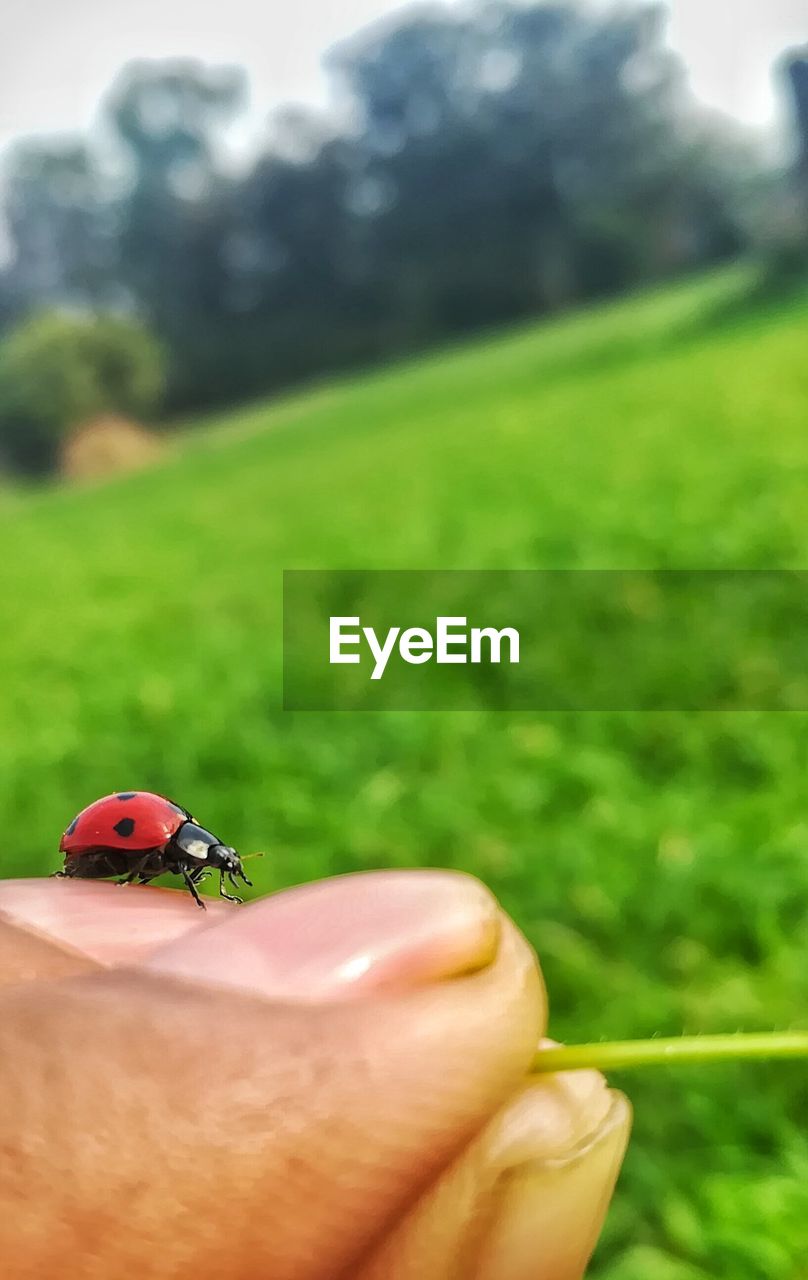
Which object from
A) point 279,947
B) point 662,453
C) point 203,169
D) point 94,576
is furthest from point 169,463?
point 279,947

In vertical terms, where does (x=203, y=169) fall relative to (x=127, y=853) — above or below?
above

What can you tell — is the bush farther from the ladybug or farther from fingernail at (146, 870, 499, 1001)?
fingernail at (146, 870, 499, 1001)

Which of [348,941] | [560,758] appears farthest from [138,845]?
[560,758]

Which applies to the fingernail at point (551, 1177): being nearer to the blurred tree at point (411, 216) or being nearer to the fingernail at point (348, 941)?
the fingernail at point (348, 941)

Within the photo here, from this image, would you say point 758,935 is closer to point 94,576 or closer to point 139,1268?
point 139,1268

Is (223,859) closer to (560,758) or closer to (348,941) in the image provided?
(348,941)

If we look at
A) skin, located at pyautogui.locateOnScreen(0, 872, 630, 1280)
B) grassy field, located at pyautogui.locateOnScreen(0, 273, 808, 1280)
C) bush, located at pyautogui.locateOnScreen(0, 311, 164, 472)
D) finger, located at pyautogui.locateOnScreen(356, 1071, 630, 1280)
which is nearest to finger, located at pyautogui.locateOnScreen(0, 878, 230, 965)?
skin, located at pyautogui.locateOnScreen(0, 872, 630, 1280)
